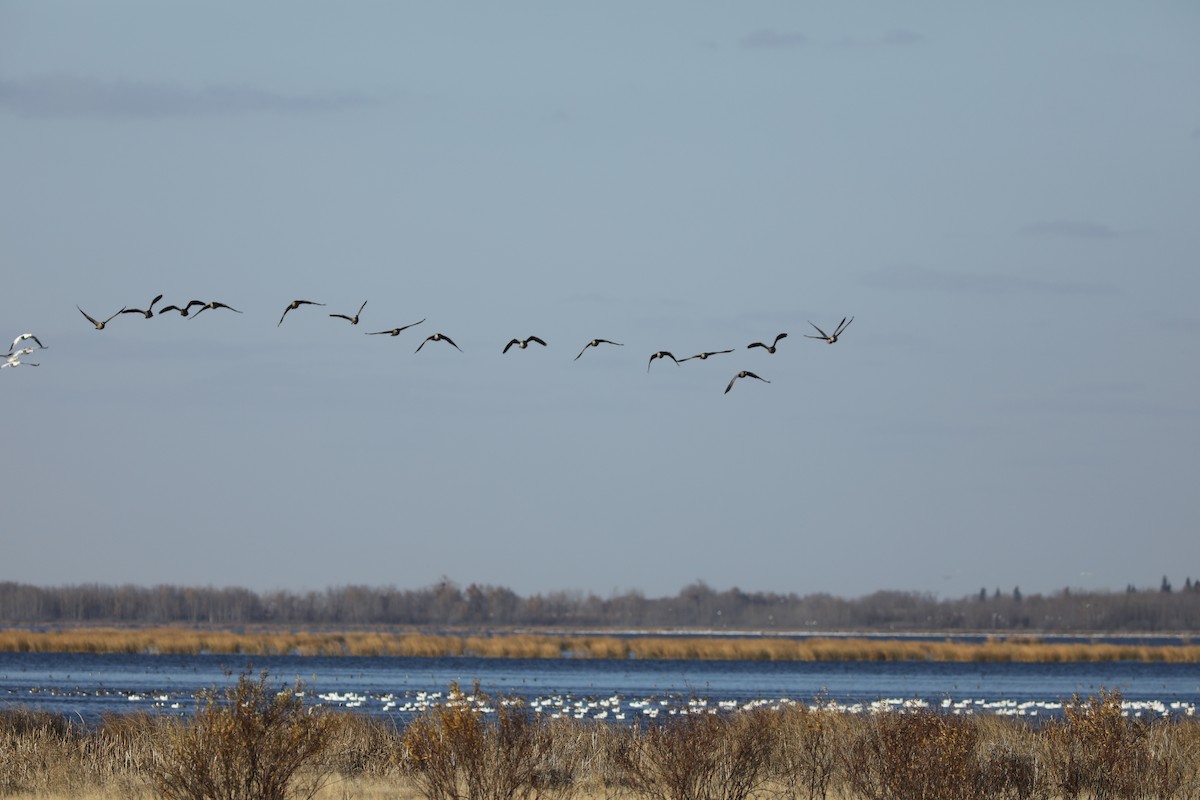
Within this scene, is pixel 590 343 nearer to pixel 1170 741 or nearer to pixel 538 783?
pixel 538 783

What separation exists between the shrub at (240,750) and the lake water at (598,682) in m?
22.7

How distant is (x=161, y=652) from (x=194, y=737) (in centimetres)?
7561

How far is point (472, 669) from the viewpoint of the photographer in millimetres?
80250

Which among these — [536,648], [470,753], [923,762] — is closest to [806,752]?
[923,762]

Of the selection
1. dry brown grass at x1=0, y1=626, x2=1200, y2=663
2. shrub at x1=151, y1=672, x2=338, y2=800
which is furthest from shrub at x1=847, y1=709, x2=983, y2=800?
dry brown grass at x1=0, y1=626, x2=1200, y2=663

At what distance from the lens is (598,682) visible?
7088 cm

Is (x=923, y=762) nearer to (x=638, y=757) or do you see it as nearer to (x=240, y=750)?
(x=638, y=757)

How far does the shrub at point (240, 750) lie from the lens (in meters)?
17.6

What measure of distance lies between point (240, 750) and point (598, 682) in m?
54.0

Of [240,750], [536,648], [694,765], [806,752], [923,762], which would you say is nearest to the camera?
[240,750]

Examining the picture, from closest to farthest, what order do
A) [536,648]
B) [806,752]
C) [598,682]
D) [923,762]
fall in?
1. [923,762]
2. [806,752]
3. [598,682]
4. [536,648]

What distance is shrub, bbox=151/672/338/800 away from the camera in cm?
1756

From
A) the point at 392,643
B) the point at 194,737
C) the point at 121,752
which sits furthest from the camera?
the point at 392,643

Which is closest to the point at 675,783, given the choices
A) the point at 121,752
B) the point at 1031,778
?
the point at 1031,778
